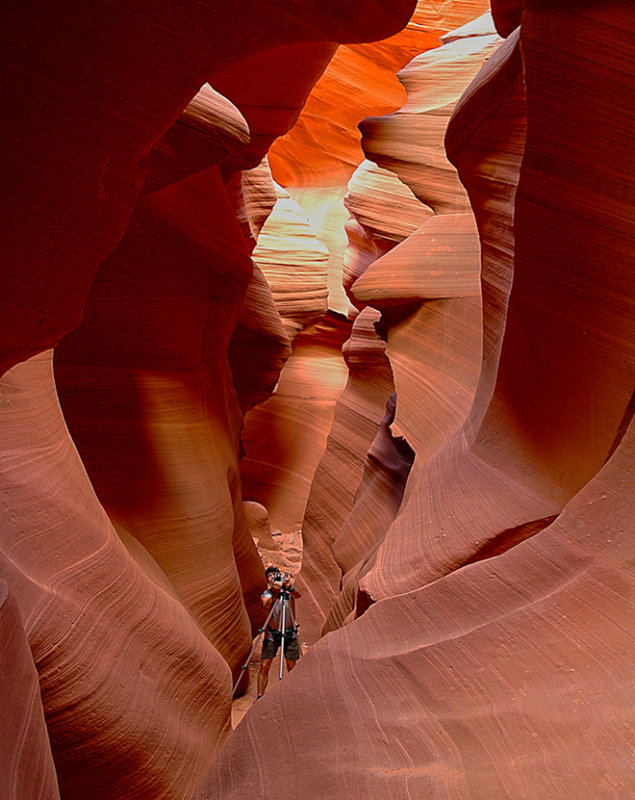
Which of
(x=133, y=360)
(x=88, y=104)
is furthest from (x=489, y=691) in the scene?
(x=133, y=360)

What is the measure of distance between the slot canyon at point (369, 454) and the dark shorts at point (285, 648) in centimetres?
29

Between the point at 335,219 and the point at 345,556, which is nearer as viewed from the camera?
the point at 345,556

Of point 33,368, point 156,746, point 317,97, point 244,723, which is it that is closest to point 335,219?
point 317,97

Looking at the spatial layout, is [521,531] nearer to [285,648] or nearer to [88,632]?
[88,632]

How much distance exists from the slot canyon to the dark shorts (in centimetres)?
29

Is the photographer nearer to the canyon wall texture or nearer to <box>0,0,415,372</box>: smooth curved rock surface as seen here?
the canyon wall texture

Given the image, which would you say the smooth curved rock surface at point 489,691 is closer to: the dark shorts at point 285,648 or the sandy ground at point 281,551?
the dark shorts at point 285,648

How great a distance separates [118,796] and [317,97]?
33.0 ft

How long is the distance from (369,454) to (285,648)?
156cm

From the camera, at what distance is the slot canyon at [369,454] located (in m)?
1.68

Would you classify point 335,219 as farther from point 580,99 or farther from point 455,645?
point 455,645

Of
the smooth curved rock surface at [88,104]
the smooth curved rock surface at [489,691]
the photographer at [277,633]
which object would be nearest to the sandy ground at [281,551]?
the photographer at [277,633]

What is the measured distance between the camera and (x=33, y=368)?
11.0ft

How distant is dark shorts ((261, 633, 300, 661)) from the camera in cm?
480
